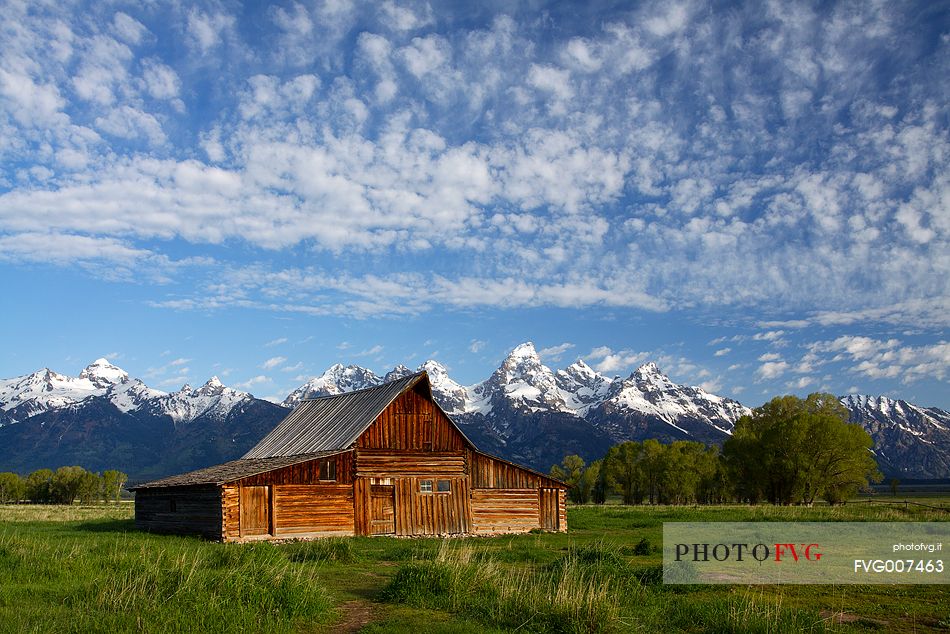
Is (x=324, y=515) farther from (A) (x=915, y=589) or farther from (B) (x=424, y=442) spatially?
(A) (x=915, y=589)

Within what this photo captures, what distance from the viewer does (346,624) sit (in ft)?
43.6

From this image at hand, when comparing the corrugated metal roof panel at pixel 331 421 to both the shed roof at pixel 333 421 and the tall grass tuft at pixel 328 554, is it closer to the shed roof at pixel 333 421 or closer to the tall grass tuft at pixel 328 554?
the shed roof at pixel 333 421

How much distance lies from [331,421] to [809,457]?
45.2 m

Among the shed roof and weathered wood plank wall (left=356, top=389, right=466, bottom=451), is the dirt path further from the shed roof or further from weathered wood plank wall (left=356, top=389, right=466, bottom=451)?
weathered wood plank wall (left=356, top=389, right=466, bottom=451)

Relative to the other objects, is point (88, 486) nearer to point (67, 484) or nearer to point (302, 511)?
point (67, 484)

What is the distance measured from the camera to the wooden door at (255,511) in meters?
32.7

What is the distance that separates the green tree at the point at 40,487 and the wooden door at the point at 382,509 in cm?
10245

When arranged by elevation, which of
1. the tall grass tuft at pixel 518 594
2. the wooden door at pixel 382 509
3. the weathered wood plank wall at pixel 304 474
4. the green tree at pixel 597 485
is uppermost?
the weathered wood plank wall at pixel 304 474

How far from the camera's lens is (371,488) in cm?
3662

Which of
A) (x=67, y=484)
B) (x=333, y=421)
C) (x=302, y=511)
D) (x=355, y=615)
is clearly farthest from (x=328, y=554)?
(x=67, y=484)

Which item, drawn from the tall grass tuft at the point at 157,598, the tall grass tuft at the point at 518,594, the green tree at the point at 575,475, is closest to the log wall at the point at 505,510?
the tall grass tuft at the point at 518,594

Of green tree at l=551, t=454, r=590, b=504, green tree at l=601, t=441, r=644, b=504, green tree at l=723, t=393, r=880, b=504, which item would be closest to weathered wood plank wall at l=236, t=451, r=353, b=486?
green tree at l=723, t=393, r=880, b=504

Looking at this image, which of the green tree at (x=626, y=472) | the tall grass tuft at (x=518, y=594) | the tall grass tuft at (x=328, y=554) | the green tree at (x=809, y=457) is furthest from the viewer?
the green tree at (x=626, y=472)

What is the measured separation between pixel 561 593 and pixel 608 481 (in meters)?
92.3
